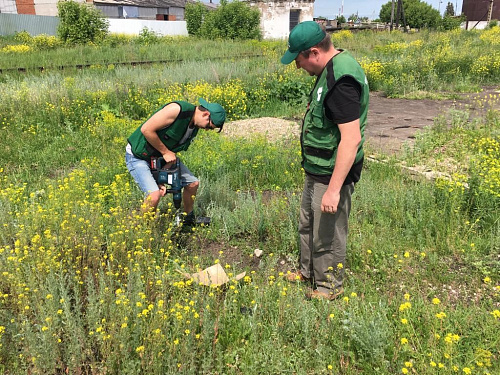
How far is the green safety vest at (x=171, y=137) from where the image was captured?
3674mm

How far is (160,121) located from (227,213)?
1.41m

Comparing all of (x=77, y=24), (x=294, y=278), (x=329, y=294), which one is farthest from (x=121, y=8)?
(x=329, y=294)

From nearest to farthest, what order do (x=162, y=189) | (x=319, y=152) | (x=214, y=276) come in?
(x=319, y=152) < (x=214, y=276) < (x=162, y=189)

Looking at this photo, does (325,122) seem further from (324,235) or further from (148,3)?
(148,3)

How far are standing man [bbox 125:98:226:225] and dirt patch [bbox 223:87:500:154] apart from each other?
3.67 meters

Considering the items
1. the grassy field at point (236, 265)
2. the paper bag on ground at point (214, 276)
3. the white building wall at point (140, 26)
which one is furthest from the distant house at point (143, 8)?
the paper bag on ground at point (214, 276)

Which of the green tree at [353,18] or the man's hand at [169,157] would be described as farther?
the green tree at [353,18]

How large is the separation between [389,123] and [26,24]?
3395 centimetres

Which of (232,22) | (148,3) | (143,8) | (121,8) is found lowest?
(232,22)

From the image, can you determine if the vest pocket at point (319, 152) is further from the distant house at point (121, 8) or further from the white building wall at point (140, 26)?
the white building wall at point (140, 26)

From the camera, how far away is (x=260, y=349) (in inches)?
106

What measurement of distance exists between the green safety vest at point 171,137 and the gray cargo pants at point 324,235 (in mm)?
1262

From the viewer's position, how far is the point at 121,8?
47.2m

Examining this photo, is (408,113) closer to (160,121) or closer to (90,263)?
(160,121)
